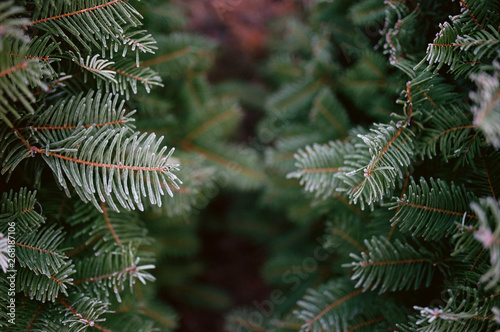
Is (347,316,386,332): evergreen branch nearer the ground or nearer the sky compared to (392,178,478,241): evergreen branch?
nearer the ground

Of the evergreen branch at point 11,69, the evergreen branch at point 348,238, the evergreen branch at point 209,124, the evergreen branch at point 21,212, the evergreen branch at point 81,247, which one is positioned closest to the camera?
the evergreen branch at point 11,69

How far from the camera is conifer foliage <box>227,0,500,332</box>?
0.59 metres

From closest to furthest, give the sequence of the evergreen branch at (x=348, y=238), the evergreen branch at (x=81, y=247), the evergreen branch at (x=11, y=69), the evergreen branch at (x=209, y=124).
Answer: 1. the evergreen branch at (x=11, y=69)
2. the evergreen branch at (x=81, y=247)
3. the evergreen branch at (x=348, y=238)
4. the evergreen branch at (x=209, y=124)

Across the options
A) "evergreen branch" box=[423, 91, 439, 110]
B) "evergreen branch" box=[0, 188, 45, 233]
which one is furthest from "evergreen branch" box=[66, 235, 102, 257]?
"evergreen branch" box=[423, 91, 439, 110]

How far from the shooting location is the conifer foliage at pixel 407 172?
59cm

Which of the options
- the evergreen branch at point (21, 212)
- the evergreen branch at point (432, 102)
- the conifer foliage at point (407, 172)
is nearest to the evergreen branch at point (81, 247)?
the evergreen branch at point (21, 212)

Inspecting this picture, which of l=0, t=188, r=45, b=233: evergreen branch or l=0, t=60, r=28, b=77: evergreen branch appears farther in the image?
l=0, t=188, r=45, b=233: evergreen branch

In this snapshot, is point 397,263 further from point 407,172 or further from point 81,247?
point 81,247

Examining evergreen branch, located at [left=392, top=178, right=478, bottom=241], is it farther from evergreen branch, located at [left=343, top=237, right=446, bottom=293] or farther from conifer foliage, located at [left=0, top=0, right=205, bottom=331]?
conifer foliage, located at [left=0, top=0, right=205, bottom=331]

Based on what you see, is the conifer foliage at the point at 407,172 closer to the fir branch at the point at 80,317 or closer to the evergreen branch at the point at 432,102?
the evergreen branch at the point at 432,102

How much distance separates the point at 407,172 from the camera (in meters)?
0.71

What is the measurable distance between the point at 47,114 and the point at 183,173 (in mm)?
363

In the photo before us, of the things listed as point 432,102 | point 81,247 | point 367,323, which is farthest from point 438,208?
point 81,247

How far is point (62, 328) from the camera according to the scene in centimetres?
64
